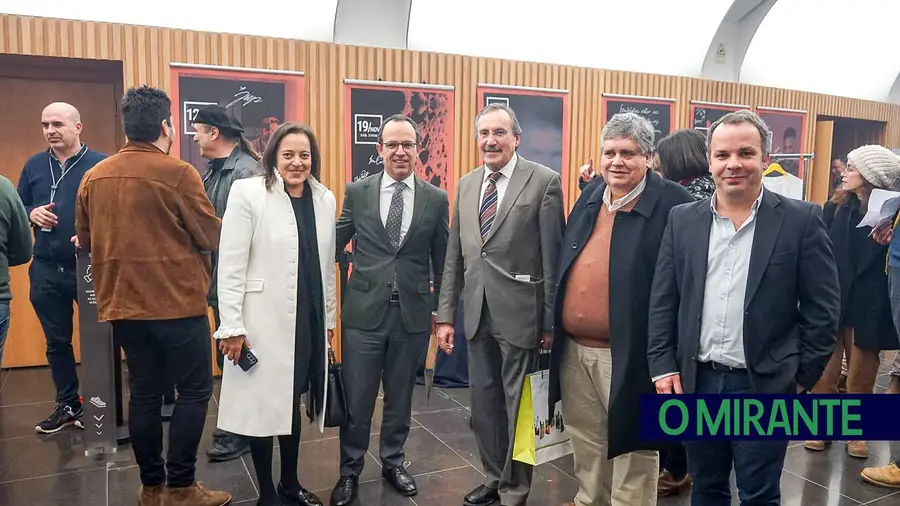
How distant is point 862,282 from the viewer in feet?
12.8

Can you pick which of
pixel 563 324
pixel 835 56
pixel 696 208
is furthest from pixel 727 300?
pixel 835 56

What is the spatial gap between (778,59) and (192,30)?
24.6 feet

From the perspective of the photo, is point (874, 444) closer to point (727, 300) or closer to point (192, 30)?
point (727, 300)

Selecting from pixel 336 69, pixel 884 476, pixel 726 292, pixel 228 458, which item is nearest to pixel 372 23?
pixel 336 69

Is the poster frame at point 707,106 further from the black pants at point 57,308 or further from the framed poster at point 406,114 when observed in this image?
the black pants at point 57,308

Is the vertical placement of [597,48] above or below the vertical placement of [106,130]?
above

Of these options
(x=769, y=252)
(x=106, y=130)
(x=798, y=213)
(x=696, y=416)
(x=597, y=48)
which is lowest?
(x=696, y=416)

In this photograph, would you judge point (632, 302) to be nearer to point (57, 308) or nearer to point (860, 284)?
point (860, 284)

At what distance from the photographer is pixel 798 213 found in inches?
81.4

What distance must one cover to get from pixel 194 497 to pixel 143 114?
175 cm

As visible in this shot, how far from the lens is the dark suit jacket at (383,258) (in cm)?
309

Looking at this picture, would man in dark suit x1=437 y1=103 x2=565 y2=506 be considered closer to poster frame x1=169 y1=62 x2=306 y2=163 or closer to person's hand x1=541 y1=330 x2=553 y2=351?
person's hand x1=541 y1=330 x2=553 y2=351

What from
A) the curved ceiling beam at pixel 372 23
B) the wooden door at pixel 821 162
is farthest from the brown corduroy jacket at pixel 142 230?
the wooden door at pixel 821 162

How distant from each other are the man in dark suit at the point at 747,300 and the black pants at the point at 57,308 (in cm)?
357
